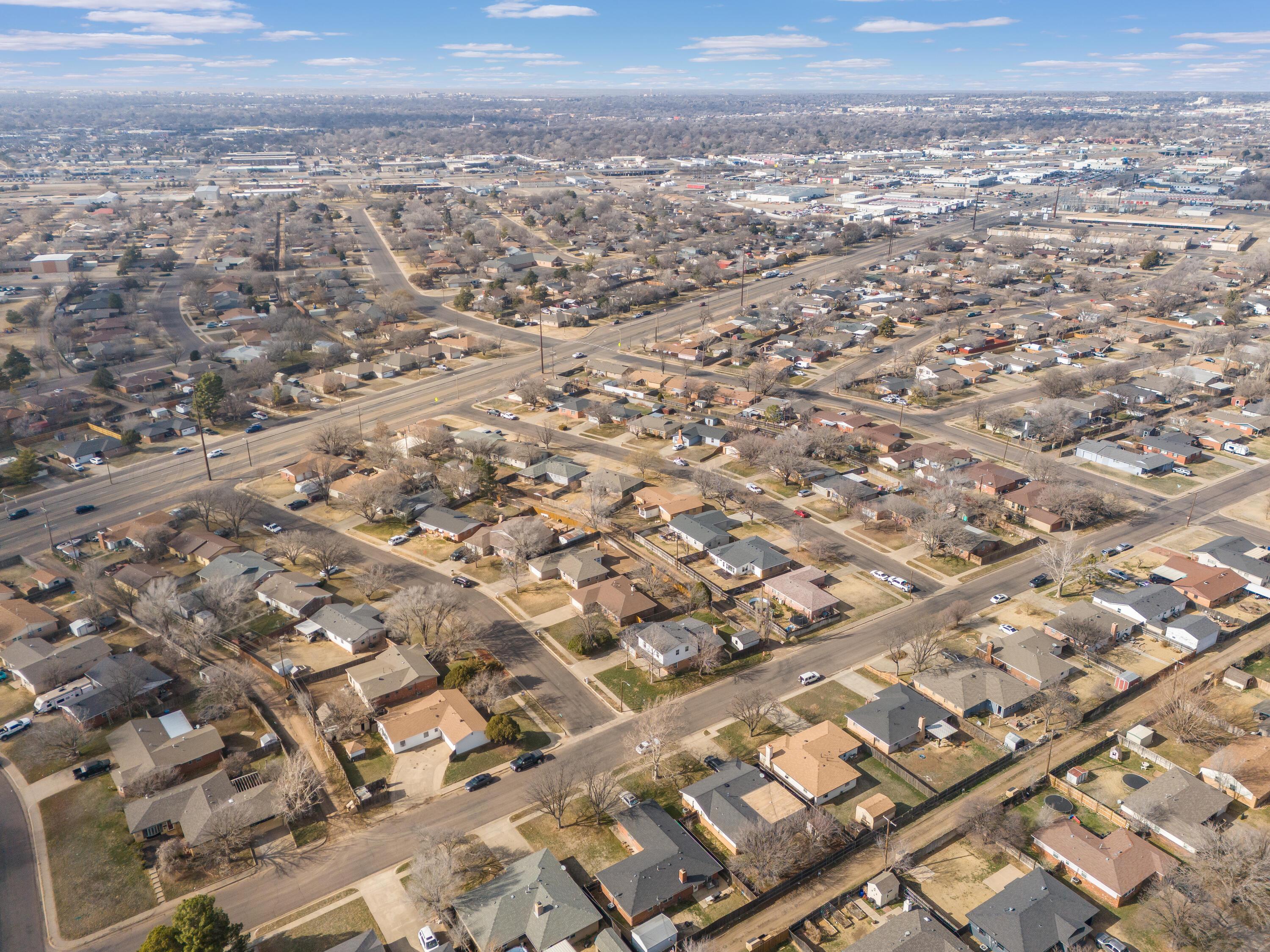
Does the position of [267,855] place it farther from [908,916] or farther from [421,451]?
[421,451]

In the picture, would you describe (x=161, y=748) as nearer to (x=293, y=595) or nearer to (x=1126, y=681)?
(x=293, y=595)

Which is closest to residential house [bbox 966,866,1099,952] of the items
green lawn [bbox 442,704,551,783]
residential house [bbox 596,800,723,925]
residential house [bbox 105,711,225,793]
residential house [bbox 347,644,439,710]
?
residential house [bbox 596,800,723,925]

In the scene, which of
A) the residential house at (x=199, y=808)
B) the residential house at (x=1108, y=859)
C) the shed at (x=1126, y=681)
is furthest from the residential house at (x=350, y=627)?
the shed at (x=1126, y=681)

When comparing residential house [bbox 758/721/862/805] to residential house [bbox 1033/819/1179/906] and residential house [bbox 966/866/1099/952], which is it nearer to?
residential house [bbox 966/866/1099/952]

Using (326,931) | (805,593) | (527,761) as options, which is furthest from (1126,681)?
(326,931)

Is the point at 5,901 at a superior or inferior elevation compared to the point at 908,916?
inferior

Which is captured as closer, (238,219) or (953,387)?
(953,387)

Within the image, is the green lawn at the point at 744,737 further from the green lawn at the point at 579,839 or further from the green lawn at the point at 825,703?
the green lawn at the point at 579,839

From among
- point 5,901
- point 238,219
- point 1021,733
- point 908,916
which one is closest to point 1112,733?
point 1021,733
